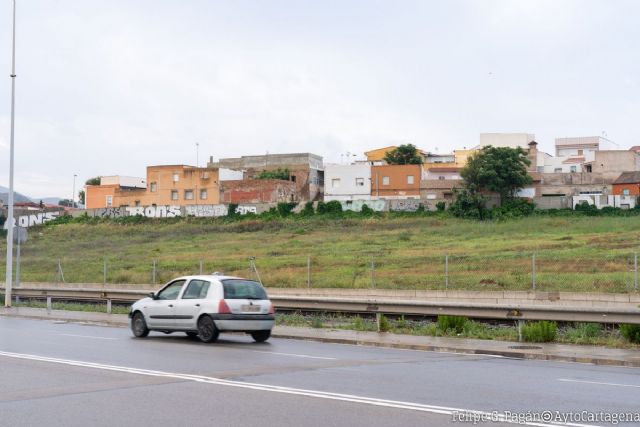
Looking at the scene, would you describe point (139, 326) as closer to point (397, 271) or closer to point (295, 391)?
point (295, 391)

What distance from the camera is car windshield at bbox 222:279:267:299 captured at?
18.8 meters

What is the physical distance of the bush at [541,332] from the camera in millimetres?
18781

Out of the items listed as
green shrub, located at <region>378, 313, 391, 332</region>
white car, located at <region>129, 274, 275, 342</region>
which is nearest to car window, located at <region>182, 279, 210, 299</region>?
white car, located at <region>129, 274, 275, 342</region>

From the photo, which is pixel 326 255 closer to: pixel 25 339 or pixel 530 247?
pixel 530 247

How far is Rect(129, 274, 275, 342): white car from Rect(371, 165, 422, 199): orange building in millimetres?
65765

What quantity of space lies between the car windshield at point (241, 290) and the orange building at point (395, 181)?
6581cm

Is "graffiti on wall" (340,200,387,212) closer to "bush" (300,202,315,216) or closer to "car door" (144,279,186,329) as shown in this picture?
"bush" (300,202,315,216)

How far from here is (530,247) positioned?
47312mm

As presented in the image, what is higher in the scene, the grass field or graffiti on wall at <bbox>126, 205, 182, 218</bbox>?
graffiti on wall at <bbox>126, 205, 182, 218</bbox>

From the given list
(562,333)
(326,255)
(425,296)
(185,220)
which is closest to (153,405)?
(562,333)

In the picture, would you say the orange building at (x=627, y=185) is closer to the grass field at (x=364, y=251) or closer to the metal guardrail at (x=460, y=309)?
the grass field at (x=364, y=251)

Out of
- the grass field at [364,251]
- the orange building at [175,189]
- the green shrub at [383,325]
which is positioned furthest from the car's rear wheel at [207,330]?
the orange building at [175,189]

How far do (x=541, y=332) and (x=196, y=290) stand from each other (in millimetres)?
8123

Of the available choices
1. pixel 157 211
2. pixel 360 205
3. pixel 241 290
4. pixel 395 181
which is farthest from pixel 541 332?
pixel 157 211
